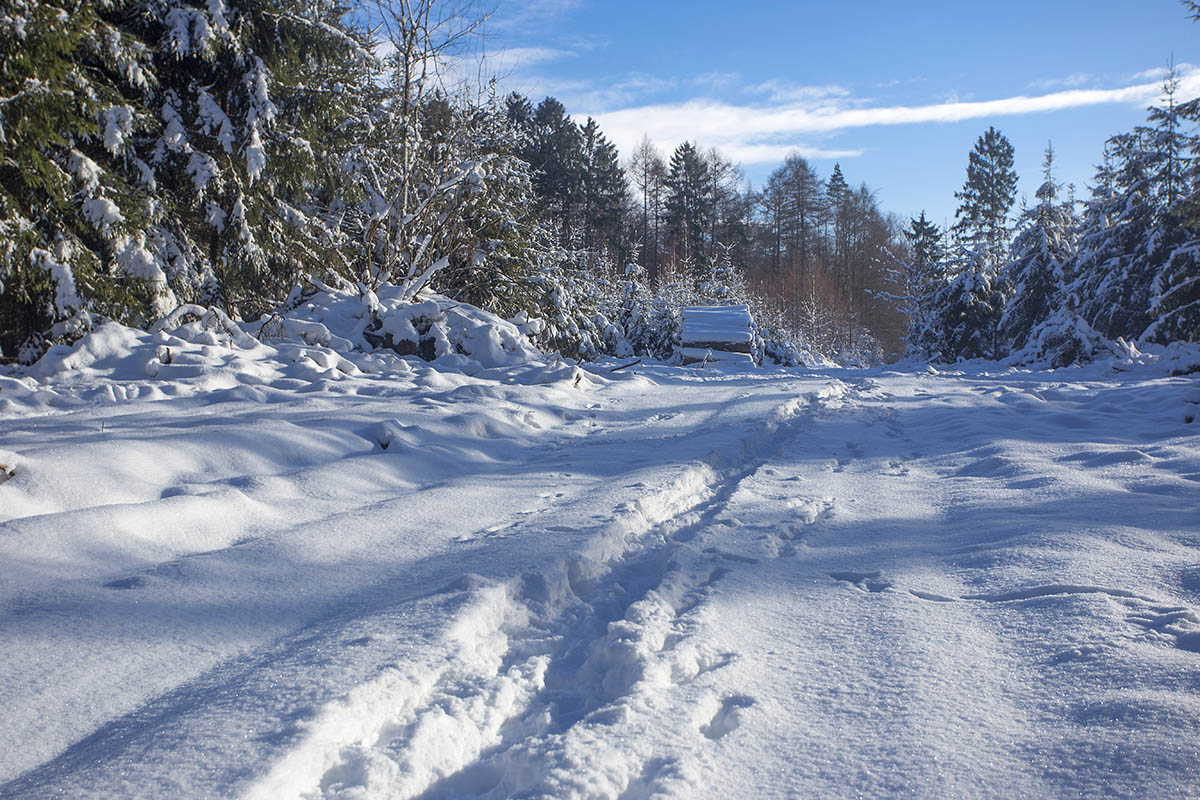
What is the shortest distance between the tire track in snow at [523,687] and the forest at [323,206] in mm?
7453

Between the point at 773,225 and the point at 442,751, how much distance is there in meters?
45.6

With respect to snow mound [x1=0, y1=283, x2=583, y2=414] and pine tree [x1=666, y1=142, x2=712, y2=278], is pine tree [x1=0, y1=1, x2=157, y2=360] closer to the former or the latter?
snow mound [x1=0, y1=283, x2=583, y2=414]

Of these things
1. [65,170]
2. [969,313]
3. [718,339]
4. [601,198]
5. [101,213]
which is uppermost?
[601,198]

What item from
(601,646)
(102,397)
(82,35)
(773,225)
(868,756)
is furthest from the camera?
(773,225)

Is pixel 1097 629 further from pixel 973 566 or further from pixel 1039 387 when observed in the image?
pixel 1039 387

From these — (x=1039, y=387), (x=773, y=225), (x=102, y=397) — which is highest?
(x=773, y=225)

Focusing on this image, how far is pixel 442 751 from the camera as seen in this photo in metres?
1.54

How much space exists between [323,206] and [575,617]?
12.5 metres

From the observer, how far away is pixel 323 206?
41.5ft

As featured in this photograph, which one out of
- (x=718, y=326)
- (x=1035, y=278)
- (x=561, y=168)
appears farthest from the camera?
(x=561, y=168)

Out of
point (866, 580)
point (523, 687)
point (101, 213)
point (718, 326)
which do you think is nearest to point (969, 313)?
point (718, 326)

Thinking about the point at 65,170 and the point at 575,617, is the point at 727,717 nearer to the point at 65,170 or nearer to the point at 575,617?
the point at 575,617

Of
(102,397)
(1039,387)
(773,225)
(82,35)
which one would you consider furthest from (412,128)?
(773,225)

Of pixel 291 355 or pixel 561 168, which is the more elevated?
pixel 561 168
